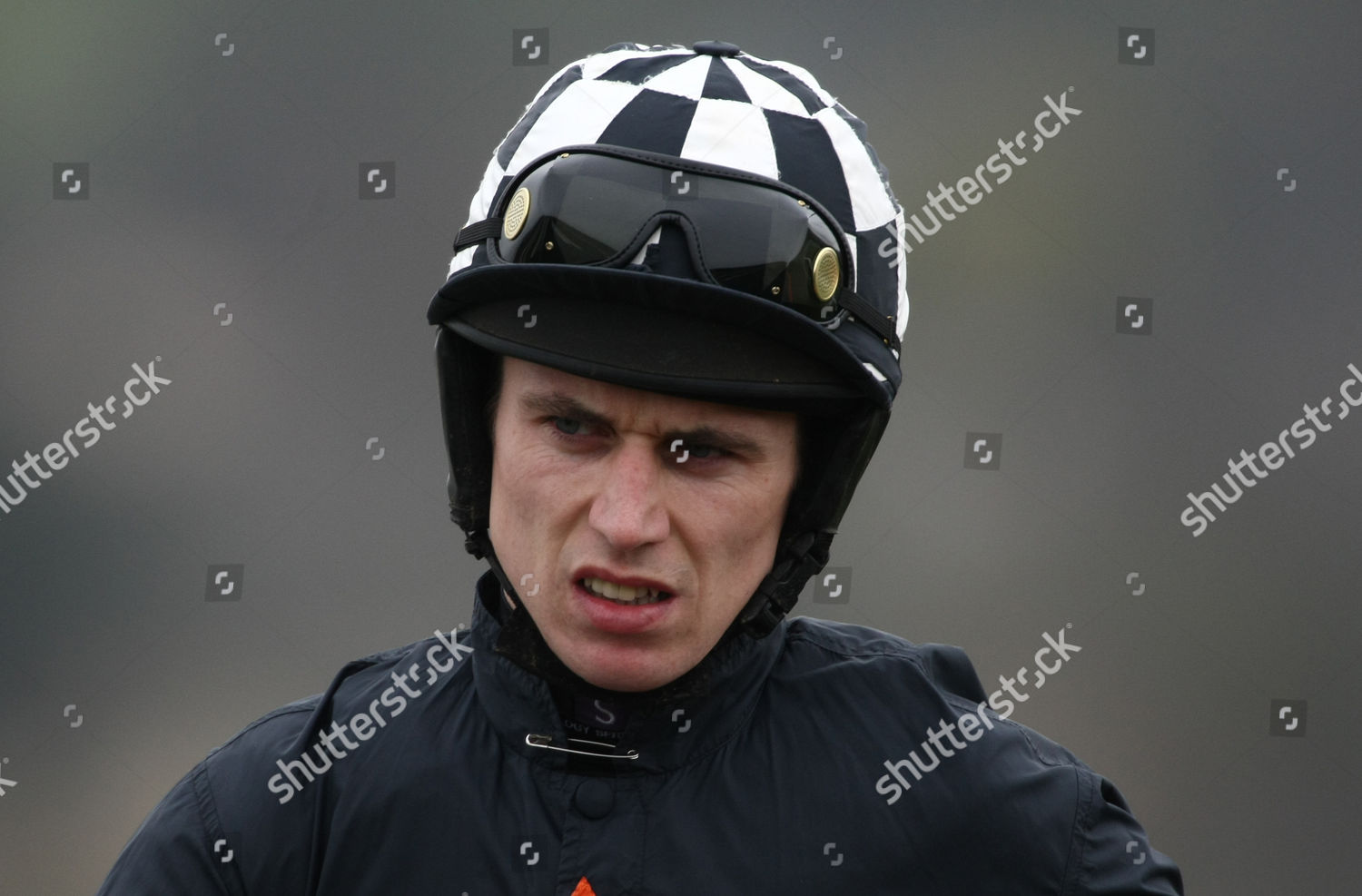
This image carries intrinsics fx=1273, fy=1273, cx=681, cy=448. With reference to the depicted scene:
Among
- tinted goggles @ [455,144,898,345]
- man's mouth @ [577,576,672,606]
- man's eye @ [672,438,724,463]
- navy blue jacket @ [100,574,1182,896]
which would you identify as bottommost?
navy blue jacket @ [100,574,1182,896]

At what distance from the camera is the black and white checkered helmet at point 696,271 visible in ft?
3.86

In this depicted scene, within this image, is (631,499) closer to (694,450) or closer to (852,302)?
(694,450)

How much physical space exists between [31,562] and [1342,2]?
334cm

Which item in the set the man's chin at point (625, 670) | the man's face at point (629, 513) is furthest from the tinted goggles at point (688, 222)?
the man's chin at point (625, 670)

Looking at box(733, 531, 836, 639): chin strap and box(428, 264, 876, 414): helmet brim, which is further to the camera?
box(733, 531, 836, 639): chin strap

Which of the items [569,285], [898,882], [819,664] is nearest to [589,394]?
[569,285]

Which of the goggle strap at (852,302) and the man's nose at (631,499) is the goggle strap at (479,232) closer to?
the goggle strap at (852,302)

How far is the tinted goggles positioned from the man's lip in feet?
0.93

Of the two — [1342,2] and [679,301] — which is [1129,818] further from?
[1342,2]

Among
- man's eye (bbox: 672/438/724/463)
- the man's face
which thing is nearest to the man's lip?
the man's face

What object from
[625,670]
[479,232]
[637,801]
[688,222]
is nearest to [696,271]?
[688,222]

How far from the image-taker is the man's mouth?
1.19 meters

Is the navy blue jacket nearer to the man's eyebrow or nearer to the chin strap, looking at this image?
the chin strap

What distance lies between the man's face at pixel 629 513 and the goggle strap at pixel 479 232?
0.15 meters
